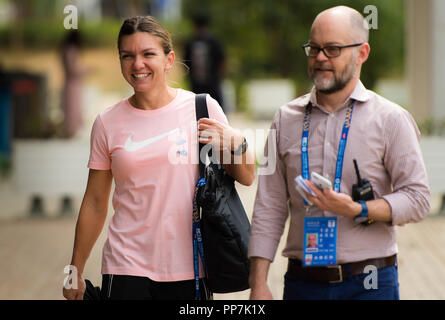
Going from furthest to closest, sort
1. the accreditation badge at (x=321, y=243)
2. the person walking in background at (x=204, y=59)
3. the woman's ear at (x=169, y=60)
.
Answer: the person walking in background at (x=204, y=59) < the woman's ear at (x=169, y=60) < the accreditation badge at (x=321, y=243)

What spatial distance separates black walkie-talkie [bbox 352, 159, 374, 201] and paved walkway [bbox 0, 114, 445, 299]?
3.65 metres

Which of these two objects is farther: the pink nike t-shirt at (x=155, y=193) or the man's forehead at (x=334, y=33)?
the pink nike t-shirt at (x=155, y=193)

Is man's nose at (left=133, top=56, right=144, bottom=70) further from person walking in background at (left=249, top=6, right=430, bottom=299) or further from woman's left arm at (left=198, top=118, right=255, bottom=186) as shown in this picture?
person walking in background at (left=249, top=6, right=430, bottom=299)

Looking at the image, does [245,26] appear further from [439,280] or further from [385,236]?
[385,236]

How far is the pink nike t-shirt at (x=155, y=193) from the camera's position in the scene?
3656 mm

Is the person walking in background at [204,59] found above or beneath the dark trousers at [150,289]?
above

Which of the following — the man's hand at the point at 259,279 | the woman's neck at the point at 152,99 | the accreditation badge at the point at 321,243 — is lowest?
the man's hand at the point at 259,279

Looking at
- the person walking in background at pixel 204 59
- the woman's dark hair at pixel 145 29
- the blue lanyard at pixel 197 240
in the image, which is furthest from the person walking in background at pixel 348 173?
the person walking in background at pixel 204 59

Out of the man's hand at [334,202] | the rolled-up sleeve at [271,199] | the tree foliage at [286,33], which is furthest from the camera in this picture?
the tree foliage at [286,33]

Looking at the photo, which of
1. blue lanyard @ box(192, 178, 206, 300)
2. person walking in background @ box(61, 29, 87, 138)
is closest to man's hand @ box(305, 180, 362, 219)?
blue lanyard @ box(192, 178, 206, 300)

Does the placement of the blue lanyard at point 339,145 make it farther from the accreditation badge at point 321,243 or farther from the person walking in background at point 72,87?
the person walking in background at point 72,87

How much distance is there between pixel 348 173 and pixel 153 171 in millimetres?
853

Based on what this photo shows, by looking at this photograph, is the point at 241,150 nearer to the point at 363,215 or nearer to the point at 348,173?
the point at 348,173

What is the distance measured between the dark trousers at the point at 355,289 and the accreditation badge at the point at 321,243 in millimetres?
101
